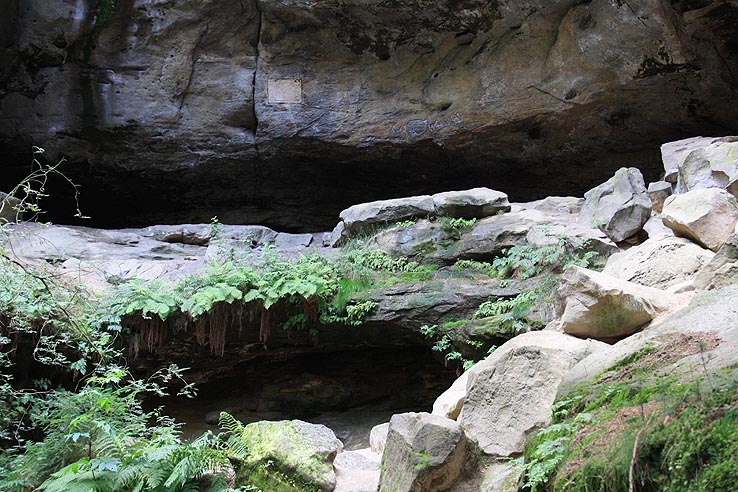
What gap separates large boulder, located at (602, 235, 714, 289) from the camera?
17.5 ft

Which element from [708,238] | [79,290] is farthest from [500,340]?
[79,290]

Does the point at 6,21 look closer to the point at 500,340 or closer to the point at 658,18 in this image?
the point at 500,340

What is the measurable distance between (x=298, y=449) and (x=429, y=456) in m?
1.42

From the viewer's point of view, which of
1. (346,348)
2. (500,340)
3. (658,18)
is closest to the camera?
(500,340)

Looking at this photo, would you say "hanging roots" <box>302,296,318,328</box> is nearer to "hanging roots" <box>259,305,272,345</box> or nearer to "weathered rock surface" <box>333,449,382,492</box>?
"hanging roots" <box>259,305,272,345</box>

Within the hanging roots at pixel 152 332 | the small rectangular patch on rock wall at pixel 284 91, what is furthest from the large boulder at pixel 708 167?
the small rectangular patch on rock wall at pixel 284 91

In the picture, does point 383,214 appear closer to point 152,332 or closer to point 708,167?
point 152,332

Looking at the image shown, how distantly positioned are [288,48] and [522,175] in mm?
5030

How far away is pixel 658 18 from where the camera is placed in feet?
31.3

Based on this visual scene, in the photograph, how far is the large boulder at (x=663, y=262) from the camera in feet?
17.5

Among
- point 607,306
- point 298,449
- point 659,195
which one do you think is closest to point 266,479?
point 298,449

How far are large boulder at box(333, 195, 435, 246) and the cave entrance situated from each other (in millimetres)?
1824

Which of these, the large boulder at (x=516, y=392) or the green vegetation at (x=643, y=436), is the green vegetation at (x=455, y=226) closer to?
the large boulder at (x=516, y=392)

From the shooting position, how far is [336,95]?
11828mm
